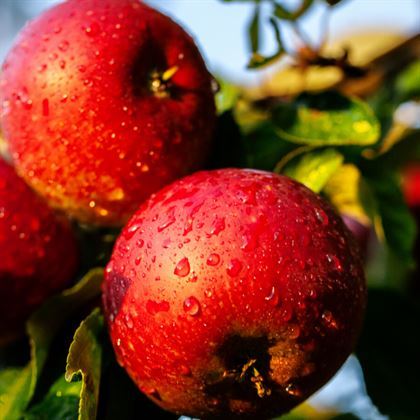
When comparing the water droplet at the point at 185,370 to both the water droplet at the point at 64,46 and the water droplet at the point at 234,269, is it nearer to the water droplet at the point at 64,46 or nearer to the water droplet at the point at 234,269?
the water droplet at the point at 234,269

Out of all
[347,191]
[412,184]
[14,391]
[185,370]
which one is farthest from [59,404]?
[412,184]

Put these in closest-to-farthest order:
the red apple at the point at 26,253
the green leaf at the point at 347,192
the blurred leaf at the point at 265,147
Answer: the red apple at the point at 26,253 → the blurred leaf at the point at 265,147 → the green leaf at the point at 347,192

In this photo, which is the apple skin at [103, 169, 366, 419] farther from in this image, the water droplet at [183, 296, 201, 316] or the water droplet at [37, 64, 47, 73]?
the water droplet at [37, 64, 47, 73]

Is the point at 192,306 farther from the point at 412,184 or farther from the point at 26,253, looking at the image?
the point at 412,184

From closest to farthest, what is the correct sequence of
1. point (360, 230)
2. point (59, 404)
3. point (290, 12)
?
point (59, 404)
point (290, 12)
point (360, 230)

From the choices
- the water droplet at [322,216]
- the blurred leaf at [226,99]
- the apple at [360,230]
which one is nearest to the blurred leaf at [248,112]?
the blurred leaf at [226,99]

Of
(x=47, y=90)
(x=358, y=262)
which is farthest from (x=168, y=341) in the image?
(x=47, y=90)
